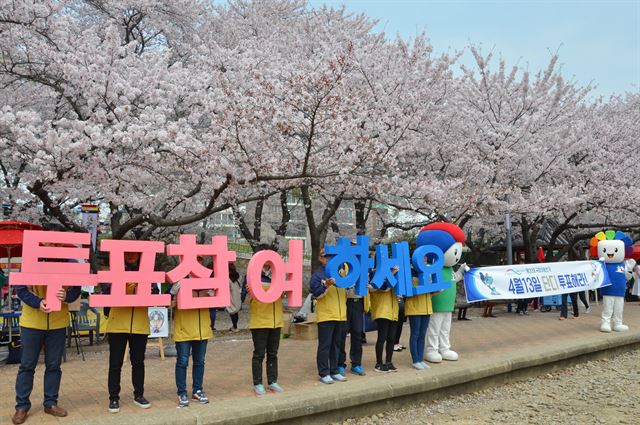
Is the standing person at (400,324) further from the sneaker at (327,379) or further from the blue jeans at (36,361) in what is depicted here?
the blue jeans at (36,361)

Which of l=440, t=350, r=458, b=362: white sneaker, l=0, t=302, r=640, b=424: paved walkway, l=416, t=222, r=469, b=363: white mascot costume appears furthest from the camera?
l=440, t=350, r=458, b=362: white sneaker

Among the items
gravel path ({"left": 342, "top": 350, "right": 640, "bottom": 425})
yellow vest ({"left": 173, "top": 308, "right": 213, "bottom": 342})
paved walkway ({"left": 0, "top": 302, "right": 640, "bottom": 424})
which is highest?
yellow vest ({"left": 173, "top": 308, "right": 213, "bottom": 342})

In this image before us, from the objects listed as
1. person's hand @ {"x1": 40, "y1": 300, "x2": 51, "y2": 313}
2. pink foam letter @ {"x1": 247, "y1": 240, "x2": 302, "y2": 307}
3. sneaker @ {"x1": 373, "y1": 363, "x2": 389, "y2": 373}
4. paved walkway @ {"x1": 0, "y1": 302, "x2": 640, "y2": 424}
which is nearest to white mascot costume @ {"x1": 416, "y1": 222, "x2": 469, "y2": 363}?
paved walkway @ {"x1": 0, "y1": 302, "x2": 640, "y2": 424}

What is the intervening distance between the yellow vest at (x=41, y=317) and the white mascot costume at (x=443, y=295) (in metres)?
4.96

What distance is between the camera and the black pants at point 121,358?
5500 millimetres

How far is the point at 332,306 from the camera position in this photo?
677cm

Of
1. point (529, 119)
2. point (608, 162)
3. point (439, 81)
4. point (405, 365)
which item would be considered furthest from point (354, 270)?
point (608, 162)

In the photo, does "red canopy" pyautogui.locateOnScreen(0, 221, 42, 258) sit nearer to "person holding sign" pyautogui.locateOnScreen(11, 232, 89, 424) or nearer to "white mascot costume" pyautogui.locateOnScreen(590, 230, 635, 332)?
"person holding sign" pyautogui.locateOnScreen(11, 232, 89, 424)

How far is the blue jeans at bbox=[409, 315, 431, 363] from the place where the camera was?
7.66m

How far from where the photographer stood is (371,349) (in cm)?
948

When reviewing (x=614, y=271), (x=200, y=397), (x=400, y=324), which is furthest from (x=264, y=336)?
(x=614, y=271)

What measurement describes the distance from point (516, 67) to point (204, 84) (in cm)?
861

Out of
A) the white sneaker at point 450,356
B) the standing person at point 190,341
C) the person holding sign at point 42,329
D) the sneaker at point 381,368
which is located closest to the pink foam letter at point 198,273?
the standing person at point 190,341

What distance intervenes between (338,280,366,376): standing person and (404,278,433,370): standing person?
79 cm
